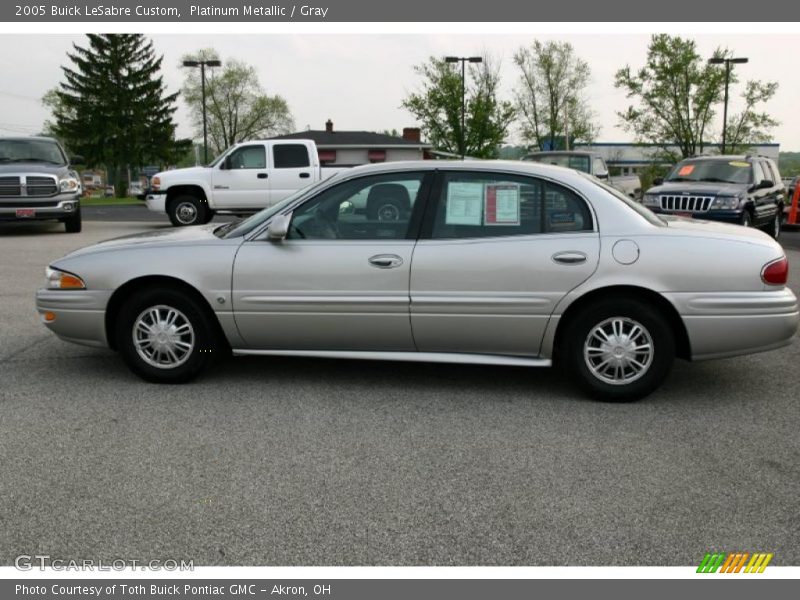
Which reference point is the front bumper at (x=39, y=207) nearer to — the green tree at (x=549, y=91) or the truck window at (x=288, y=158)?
the truck window at (x=288, y=158)

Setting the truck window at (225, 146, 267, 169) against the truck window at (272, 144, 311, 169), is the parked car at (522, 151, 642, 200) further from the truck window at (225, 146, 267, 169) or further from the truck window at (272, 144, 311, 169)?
the truck window at (225, 146, 267, 169)

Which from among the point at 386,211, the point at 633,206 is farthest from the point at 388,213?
the point at 633,206

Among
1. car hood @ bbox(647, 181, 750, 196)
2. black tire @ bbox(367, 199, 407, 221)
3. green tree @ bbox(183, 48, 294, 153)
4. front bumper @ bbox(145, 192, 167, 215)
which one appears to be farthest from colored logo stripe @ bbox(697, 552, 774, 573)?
green tree @ bbox(183, 48, 294, 153)

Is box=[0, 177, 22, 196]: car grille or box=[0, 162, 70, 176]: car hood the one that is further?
box=[0, 162, 70, 176]: car hood

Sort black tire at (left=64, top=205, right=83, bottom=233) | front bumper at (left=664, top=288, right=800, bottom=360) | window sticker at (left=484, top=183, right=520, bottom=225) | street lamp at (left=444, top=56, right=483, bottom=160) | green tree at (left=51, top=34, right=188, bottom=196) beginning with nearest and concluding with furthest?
front bumper at (left=664, top=288, right=800, bottom=360) → window sticker at (left=484, top=183, right=520, bottom=225) → black tire at (left=64, top=205, right=83, bottom=233) → street lamp at (left=444, top=56, right=483, bottom=160) → green tree at (left=51, top=34, right=188, bottom=196)

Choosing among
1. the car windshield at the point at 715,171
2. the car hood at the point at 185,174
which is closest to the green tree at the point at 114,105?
the car hood at the point at 185,174

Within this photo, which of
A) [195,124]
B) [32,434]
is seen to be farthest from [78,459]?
[195,124]

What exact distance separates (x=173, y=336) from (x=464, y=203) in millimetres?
2077

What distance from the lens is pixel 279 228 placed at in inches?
204

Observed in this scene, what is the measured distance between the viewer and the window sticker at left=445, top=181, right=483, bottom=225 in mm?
5219

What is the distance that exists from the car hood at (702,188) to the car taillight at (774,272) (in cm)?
955

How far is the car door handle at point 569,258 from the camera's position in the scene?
5.00 m

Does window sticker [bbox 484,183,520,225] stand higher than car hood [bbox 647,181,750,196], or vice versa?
car hood [bbox 647,181,750,196]

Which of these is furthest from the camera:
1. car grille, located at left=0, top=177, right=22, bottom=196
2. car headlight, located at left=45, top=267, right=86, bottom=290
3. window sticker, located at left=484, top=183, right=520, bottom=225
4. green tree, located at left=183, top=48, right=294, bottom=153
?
green tree, located at left=183, top=48, right=294, bottom=153
